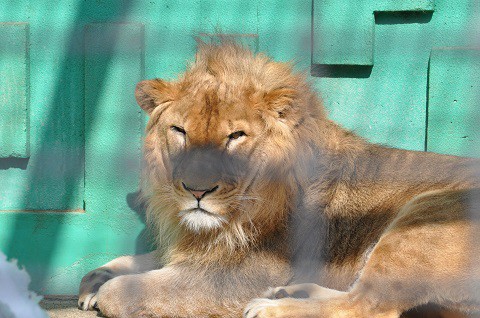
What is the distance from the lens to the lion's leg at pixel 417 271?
2.08 metres

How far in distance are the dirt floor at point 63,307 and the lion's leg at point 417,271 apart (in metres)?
0.53

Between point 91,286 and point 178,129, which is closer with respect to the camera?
point 178,129

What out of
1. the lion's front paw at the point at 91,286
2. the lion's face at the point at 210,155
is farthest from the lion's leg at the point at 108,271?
the lion's face at the point at 210,155

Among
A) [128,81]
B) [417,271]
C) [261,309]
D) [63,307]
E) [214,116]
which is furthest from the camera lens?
[128,81]

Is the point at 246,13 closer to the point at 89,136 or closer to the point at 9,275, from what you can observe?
the point at 89,136

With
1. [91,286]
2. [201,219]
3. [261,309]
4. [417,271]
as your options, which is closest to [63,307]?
[91,286]

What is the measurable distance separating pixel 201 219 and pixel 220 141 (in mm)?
219

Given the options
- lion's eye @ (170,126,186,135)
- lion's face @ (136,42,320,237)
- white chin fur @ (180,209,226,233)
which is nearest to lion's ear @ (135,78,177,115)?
lion's face @ (136,42,320,237)

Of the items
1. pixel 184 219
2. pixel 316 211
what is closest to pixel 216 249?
pixel 184 219

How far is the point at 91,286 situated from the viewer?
260cm

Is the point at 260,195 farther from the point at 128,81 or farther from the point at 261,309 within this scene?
the point at 128,81

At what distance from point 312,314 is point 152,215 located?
2.29 ft

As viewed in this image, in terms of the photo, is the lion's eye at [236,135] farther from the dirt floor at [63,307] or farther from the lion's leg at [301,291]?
the dirt floor at [63,307]

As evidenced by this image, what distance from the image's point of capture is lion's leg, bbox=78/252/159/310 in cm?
256
